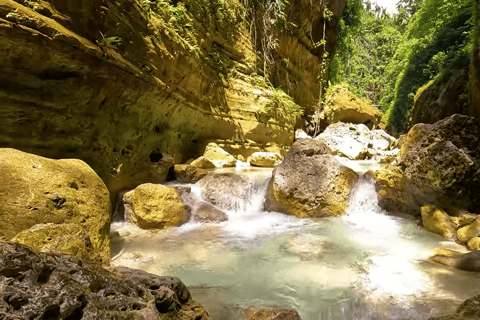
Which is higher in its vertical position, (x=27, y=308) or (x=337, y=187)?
(x=337, y=187)

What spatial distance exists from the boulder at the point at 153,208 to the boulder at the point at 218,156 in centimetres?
348

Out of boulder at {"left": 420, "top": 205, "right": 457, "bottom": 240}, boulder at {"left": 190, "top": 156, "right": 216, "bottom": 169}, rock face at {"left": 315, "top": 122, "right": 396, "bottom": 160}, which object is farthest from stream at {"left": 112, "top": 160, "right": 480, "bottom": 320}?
rock face at {"left": 315, "top": 122, "right": 396, "bottom": 160}

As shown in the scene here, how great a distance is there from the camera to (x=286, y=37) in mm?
12766

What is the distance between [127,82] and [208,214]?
122 inches

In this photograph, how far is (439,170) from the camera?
4719mm

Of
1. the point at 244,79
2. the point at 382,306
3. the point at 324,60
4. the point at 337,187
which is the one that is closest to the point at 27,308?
the point at 382,306

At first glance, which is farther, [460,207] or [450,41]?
[450,41]

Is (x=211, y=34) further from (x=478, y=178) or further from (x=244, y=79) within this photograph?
(x=478, y=178)

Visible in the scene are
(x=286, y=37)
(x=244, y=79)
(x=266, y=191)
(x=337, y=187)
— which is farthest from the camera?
(x=286, y=37)

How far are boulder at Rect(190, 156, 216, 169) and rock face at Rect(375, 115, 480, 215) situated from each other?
4.63m

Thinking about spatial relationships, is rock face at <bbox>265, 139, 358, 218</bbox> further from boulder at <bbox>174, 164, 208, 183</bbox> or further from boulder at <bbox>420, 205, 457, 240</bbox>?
boulder at <bbox>174, 164, 208, 183</bbox>

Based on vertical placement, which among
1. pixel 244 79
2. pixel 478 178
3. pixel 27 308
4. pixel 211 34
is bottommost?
pixel 27 308

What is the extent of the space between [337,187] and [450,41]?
468 inches

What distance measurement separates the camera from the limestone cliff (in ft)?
13.4
